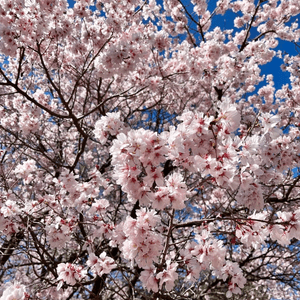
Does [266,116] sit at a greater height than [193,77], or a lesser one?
lesser

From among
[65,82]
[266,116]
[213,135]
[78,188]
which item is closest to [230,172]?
[213,135]

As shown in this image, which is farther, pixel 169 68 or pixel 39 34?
pixel 169 68

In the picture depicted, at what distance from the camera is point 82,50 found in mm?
5367

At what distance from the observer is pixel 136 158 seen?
1.76m

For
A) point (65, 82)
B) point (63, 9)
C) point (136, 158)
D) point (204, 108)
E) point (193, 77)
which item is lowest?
point (136, 158)


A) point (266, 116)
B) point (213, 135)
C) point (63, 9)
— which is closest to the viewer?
point (213, 135)

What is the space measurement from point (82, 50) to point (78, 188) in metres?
3.31

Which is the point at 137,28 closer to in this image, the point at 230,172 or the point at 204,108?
the point at 204,108

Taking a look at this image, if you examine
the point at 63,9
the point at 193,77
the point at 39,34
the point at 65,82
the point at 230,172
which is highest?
the point at 65,82

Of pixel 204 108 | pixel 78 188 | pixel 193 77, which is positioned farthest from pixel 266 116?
pixel 204 108

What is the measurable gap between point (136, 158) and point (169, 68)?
16.8 feet

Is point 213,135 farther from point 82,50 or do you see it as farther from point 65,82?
point 65,82

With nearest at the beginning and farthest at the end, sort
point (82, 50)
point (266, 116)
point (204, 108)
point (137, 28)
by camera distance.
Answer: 1. point (266, 116)
2. point (82, 50)
3. point (137, 28)
4. point (204, 108)

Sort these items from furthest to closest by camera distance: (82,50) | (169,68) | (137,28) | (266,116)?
(169,68) < (137,28) < (82,50) < (266,116)
